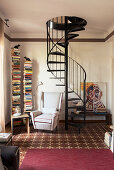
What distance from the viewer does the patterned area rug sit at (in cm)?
377

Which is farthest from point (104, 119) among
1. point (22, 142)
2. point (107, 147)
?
point (22, 142)

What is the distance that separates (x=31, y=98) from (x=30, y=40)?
2097 millimetres

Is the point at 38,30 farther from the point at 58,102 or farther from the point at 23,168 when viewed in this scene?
the point at 23,168

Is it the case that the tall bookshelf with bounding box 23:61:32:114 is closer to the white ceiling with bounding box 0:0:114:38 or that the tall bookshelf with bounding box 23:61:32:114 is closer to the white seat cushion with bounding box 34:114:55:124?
the white seat cushion with bounding box 34:114:55:124

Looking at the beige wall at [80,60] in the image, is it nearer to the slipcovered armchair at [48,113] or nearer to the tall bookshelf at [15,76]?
the tall bookshelf at [15,76]

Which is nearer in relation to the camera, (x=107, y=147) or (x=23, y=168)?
(x=23, y=168)

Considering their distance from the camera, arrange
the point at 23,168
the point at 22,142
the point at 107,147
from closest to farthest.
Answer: the point at 23,168
the point at 107,147
the point at 22,142

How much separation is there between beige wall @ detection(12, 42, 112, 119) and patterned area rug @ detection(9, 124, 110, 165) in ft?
4.36

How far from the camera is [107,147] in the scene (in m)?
3.73

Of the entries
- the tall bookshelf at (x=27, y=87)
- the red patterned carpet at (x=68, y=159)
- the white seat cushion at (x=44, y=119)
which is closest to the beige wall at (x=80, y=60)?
the tall bookshelf at (x=27, y=87)

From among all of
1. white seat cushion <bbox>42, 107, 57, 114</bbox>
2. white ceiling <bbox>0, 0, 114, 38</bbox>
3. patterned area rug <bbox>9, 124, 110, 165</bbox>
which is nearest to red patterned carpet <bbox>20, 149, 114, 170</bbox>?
patterned area rug <bbox>9, 124, 110, 165</bbox>

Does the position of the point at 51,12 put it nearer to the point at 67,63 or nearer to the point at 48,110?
the point at 67,63

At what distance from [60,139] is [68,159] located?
1086mm

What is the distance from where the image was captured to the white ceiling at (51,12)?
12.0ft
